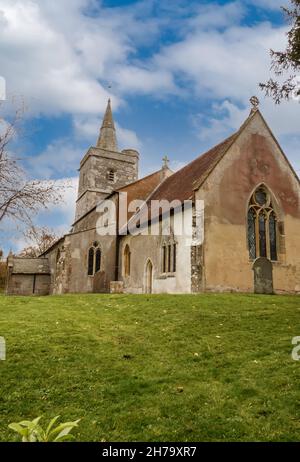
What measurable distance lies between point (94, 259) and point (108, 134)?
19.4 m

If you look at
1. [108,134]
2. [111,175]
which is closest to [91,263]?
[111,175]

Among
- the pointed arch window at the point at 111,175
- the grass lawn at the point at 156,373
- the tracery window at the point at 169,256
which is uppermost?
the pointed arch window at the point at 111,175

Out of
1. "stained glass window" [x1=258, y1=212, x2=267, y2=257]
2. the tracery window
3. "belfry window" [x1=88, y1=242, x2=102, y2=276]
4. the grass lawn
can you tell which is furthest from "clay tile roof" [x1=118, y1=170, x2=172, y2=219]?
the grass lawn

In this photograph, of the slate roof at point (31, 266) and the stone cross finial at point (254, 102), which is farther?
the slate roof at point (31, 266)

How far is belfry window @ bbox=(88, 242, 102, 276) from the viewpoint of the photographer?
2761cm

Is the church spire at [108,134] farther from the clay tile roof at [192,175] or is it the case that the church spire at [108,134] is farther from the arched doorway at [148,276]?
the arched doorway at [148,276]

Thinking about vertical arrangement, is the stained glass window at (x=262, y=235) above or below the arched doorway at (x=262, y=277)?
above

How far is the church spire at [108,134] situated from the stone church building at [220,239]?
1545 cm

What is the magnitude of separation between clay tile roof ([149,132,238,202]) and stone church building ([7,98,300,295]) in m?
0.08

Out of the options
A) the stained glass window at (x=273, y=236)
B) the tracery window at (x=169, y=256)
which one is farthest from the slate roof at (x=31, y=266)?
the stained glass window at (x=273, y=236)

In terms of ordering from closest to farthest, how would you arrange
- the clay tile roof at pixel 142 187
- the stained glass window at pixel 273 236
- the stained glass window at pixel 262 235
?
the stained glass window at pixel 262 235, the stained glass window at pixel 273 236, the clay tile roof at pixel 142 187

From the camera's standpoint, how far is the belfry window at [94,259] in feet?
90.6

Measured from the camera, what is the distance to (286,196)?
21.7m
